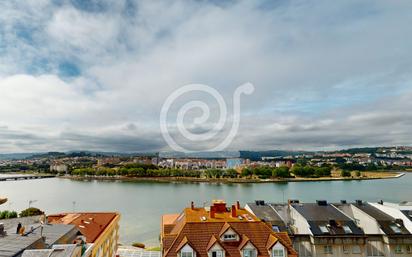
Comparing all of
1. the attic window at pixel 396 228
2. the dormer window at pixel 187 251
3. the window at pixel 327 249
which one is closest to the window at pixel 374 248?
the attic window at pixel 396 228

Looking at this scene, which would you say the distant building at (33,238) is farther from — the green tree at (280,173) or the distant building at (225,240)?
the green tree at (280,173)

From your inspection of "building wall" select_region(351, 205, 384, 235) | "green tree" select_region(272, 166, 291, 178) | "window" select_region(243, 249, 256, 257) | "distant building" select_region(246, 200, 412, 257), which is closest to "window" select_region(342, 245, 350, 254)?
Answer: "distant building" select_region(246, 200, 412, 257)

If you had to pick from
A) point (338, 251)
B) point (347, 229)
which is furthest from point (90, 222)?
point (347, 229)

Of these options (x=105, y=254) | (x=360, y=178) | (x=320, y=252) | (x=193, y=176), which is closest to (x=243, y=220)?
(x=320, y=252)

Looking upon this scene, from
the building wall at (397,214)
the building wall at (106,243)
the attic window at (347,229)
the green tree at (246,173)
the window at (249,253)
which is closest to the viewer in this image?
the window at (249,253)

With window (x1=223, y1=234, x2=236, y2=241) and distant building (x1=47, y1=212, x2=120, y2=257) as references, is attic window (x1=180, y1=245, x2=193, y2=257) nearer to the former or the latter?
window (x1=223, y1=234, x2=236, y2=241)

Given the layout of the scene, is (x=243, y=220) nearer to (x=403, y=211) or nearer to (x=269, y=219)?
(x=269, y=219)

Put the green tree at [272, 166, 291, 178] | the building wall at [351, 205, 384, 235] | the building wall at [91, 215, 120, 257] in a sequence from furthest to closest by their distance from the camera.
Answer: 1. the green tree at [272, 166, 291, 178]
2. the building wall at [351, 205, 384, 235]
3. the building wall at [91, 215, 120, 257]

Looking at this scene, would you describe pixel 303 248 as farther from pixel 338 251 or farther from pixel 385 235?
pixel 385 235
